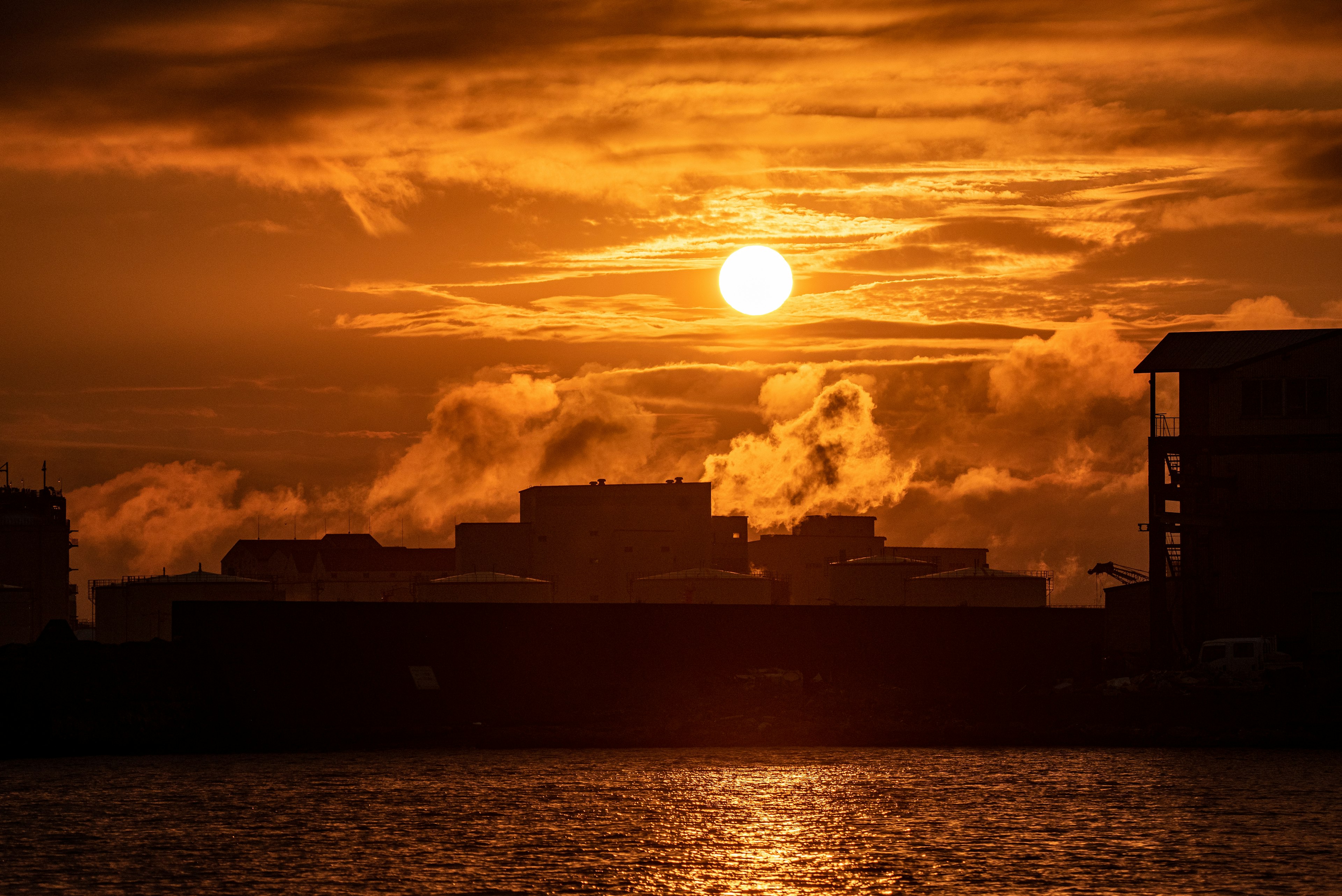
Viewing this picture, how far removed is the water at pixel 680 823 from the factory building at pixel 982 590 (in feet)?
86.3

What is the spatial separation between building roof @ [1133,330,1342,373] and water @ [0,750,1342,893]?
13.8m

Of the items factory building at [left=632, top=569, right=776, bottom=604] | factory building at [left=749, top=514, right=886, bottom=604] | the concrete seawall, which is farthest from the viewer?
factory building at [left=749, top=514, right=886, bottom=604]

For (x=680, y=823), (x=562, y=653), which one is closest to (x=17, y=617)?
(x=562, y=653)

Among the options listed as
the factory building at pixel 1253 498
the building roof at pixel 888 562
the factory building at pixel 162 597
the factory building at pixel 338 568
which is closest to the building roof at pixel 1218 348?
the factory building at pixel 1253 498

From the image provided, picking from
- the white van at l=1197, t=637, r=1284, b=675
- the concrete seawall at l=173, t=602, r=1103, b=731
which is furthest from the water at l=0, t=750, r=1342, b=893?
the concrete seawall at l=173, t=602, r=1103, b=731

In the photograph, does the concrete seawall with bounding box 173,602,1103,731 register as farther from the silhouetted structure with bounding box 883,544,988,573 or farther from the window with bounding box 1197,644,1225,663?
the silhouetted structure with bounding box 883,544,988,573

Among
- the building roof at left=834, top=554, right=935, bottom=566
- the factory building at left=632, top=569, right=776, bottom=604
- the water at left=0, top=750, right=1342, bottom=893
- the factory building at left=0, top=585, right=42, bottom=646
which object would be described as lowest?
the water at left=0, top=750, right=1342, bottom=893

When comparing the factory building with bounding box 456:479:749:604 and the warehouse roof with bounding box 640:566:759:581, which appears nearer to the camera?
the warehouse roof with bounding box 640:566:759:581

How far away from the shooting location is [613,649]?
57.8m

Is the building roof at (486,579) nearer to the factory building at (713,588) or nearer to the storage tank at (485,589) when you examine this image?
the storage tank at (485,589)

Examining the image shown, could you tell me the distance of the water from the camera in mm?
31141

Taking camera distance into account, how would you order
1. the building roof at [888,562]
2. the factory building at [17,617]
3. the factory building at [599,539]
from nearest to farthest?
the factory building at [599,539], the building roof at [888,562], the factory building at [17,617]

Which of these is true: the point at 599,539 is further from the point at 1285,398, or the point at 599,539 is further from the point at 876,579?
the point at 1285,398

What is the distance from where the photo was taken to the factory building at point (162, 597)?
258 feet
